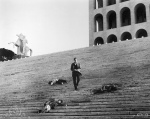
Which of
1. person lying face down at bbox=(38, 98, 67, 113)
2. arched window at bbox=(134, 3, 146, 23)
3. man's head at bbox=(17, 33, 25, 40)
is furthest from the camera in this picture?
man's head at bbox=(17, 33, 25, 40)

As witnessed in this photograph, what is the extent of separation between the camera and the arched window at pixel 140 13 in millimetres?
36938

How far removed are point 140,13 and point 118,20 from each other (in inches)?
120

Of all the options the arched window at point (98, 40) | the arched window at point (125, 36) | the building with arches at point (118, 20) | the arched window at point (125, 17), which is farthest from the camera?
the arched window at point (98, 40)

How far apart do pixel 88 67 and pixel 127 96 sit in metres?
6.78

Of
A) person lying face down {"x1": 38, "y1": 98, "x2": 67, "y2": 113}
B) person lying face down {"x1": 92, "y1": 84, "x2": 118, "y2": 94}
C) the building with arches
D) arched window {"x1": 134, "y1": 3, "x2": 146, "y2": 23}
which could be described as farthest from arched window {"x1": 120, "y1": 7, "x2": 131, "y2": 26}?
person lying face down {"x1": 38, "y1": 98, "x2": 67, "y2": 113}

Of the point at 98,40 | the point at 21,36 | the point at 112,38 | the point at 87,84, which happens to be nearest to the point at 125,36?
the point at 112,38

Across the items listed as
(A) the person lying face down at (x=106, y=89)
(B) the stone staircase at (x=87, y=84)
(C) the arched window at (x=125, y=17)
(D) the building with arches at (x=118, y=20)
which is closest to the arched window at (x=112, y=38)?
(D) the building with arches at (x=118, y=20)

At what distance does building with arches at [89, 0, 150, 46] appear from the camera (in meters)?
36.2

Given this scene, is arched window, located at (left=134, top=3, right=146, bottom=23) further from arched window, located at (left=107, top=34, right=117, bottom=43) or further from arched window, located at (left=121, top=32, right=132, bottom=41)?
arched window, located at (left=107, top=34, right=117, bottom=43)

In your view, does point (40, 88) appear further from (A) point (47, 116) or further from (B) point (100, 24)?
(B) point (100, 24)

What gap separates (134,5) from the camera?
36.7 meters

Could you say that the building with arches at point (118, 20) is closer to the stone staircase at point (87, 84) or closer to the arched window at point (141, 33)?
the arched window at point (141, 33)

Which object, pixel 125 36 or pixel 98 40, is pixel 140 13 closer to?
pixel 125 36

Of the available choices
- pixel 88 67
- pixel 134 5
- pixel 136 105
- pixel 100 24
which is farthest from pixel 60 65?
pixel 100 24
